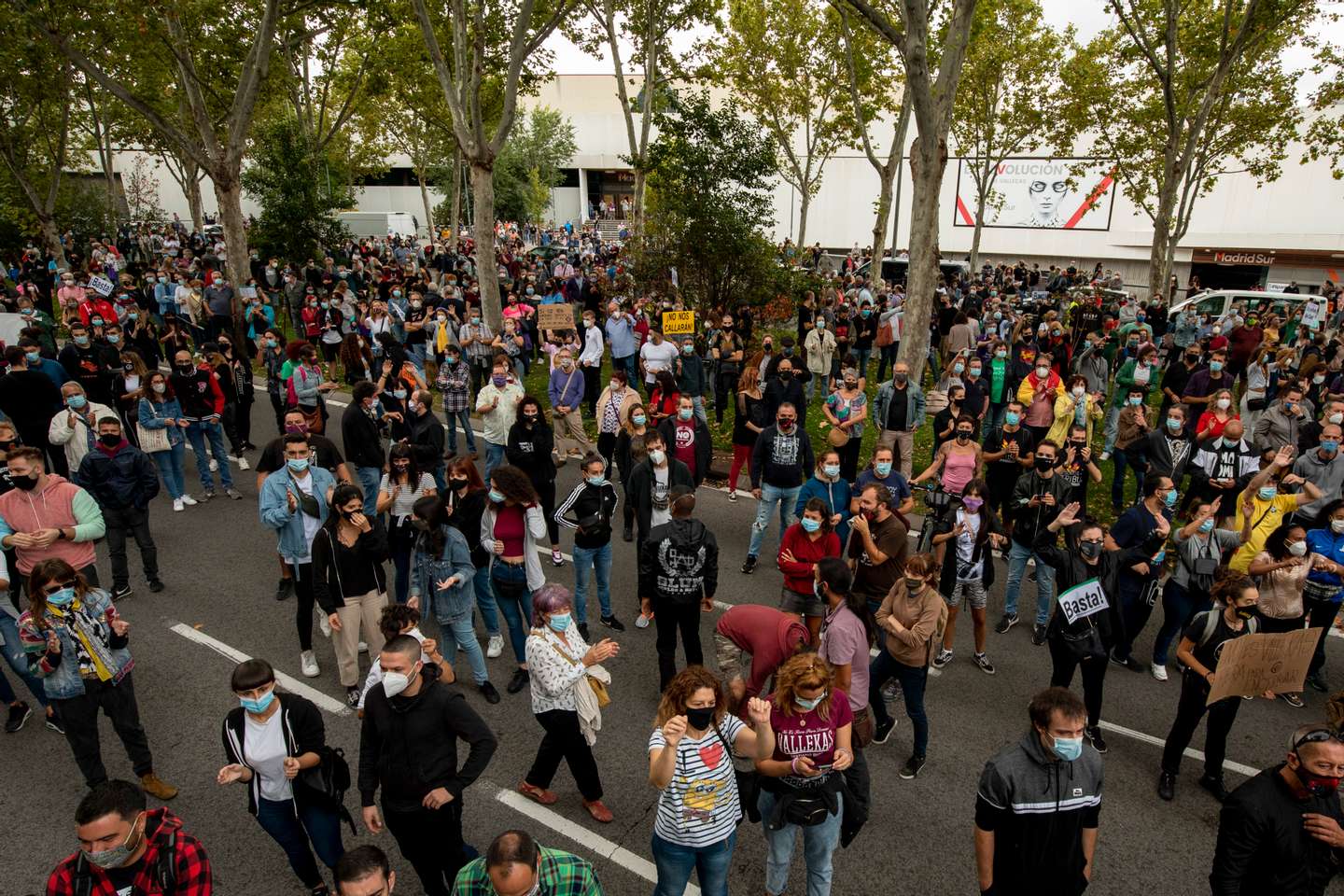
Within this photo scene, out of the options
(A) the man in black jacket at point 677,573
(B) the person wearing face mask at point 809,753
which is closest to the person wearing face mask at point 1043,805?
(B) the person wearing face mask at point 809,753

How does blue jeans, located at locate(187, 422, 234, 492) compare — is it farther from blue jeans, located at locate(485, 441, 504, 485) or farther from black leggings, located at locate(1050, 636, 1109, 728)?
black leggings, located at locate(1050, 636, 1109, 728)

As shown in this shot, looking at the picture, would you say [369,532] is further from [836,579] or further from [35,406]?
[35,406]

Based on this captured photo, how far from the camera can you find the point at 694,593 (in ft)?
18.8

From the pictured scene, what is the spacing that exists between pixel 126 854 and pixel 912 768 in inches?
174

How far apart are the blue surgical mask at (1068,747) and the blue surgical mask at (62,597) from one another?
5.35 meters

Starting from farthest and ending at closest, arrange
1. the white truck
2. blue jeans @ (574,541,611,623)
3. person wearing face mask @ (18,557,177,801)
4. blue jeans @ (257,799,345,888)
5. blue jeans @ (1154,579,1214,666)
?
the white truck, blue jeans @ (574,541,611,623), blue jeans @ (1154,579,1214,666), person wearing face mask @ (18,557,177,801), blue jeans @ (257,799,345,888)

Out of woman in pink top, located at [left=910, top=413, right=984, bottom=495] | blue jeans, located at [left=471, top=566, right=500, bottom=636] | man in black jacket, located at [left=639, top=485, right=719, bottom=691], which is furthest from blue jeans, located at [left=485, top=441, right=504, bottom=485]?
woman in pink top, located at [left=910, top=413, right=984, bottom=495]

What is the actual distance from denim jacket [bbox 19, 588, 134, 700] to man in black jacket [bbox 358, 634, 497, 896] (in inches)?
83.0

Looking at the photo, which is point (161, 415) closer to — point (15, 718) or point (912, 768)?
point (15, 718)

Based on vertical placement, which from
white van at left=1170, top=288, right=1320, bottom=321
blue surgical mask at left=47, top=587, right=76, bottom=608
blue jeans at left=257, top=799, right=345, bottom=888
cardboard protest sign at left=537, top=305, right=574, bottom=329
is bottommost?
blue jeans at left=257, top=799, right=345, bottom=888

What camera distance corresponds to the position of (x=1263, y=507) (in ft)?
22.4

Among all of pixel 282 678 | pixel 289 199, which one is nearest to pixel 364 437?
pixel 282 678

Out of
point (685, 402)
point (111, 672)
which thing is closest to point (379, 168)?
point (685, 402)

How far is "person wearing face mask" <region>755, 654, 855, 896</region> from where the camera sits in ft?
12.2
